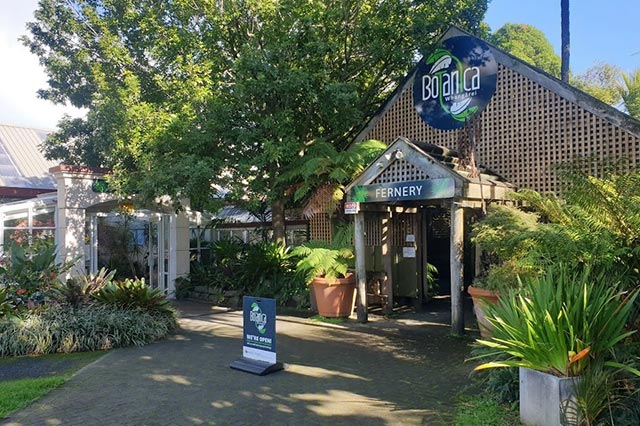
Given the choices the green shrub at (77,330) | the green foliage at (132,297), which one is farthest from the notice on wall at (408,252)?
the green shrub at (77,330)

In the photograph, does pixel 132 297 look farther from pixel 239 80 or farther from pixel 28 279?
pixel 239 80

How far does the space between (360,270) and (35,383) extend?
18.9 ft

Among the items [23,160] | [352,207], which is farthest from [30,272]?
[23,160]

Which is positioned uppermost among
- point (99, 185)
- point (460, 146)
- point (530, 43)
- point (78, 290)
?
point (530, 43)

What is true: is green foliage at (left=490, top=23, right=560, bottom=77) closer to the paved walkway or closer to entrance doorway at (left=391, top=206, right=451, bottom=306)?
entrance doorway at (left=391, top=206, right=451, bottom=306)

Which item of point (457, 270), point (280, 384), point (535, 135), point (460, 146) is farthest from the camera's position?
point (460, 146)

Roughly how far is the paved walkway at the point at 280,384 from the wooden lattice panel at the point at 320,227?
4160mm

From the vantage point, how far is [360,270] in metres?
10.2

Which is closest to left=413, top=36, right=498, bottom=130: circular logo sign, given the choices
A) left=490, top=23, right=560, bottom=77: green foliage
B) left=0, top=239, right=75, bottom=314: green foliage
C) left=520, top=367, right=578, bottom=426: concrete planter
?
left=520, top=367, right=578, bottom=426: concrete planter

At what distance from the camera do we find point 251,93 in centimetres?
1114

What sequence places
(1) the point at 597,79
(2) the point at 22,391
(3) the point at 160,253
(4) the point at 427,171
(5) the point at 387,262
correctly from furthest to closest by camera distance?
(1) the point at 597,79 < (3) the point at 160,253 < (5) the point at 387,262 < (4) the point at 427,171 < (2) the point at 22,391

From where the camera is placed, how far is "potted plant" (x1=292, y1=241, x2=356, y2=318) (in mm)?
10141

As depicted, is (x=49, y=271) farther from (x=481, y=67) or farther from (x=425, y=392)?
(x=481, y=67)

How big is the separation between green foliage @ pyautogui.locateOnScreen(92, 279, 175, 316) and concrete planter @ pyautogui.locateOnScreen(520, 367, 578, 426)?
6577mm
